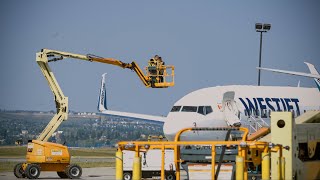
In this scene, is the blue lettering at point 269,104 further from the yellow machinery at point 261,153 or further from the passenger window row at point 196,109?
the yellow machinery at point 261,153

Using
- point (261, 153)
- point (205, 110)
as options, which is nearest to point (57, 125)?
point (205, 110)

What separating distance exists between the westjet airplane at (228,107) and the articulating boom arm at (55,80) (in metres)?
4.25

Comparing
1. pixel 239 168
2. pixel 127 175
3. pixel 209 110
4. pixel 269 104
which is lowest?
pixel 127 175

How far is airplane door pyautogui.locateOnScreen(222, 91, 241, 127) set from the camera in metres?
38.3

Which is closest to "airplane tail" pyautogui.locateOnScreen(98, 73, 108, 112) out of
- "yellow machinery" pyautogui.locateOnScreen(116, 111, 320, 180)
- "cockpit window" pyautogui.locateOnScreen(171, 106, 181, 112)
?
"cockpit window" pyautogui.locateOnScreen(171, 106, 181, 112)

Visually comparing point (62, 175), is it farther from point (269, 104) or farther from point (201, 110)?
point (269, 104)

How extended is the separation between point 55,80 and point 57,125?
100 inches

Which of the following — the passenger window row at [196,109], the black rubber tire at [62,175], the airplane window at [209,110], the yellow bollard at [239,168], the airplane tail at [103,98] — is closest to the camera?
the yellow bollard at [239,168]

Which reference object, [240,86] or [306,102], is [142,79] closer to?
[240,86]

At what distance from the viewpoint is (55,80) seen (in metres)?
39.5

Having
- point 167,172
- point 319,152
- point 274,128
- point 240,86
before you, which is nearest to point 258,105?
point 240,86

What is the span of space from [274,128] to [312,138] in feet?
8.34

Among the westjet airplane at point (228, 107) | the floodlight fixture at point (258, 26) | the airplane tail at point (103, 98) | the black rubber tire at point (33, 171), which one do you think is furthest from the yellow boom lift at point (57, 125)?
the airplane tail at point (103, 98)

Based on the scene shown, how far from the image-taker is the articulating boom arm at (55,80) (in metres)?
38.2
